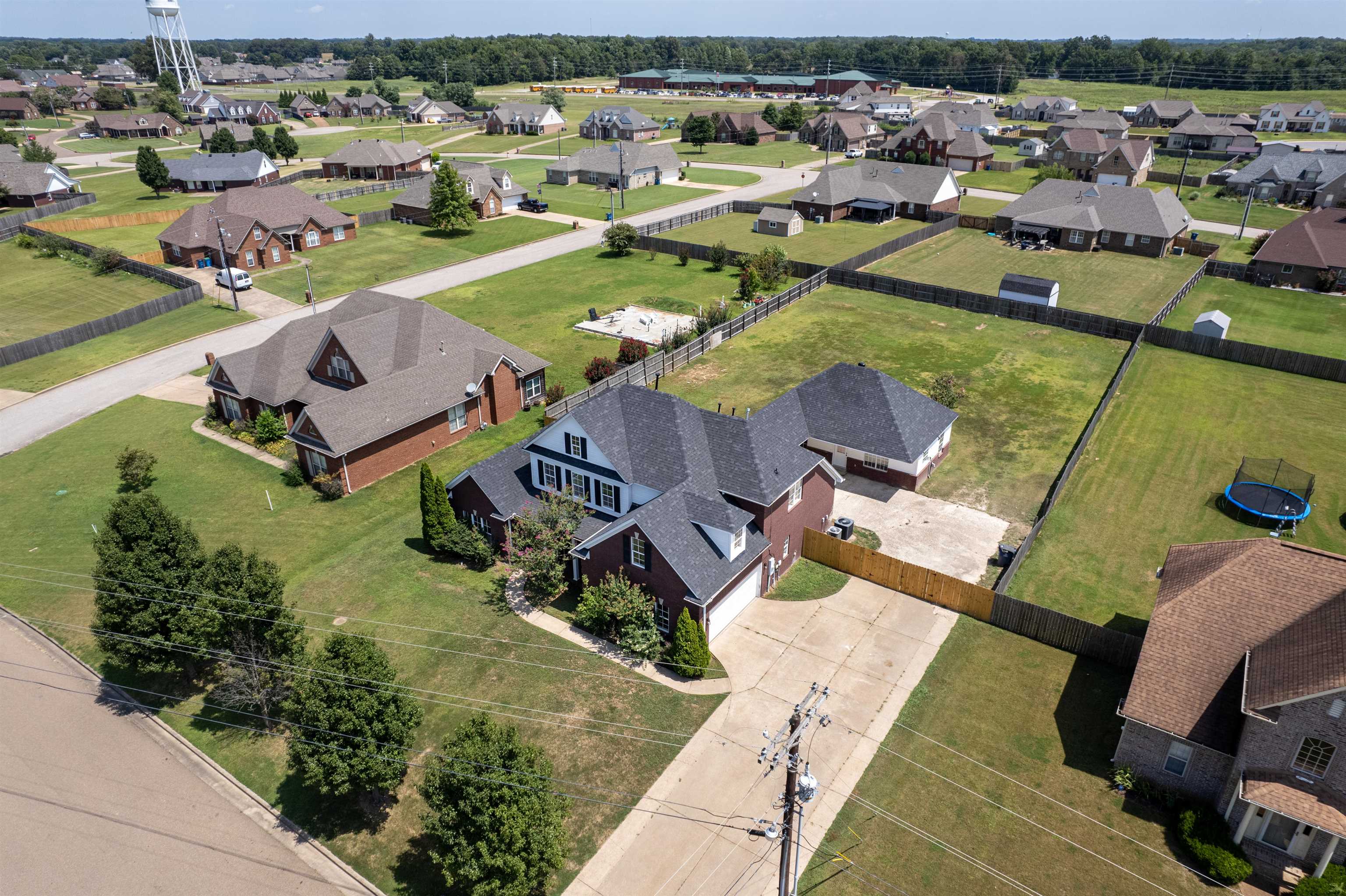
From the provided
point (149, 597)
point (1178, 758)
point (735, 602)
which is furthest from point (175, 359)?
point (1178, 758)

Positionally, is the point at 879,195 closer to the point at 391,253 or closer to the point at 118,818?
the point at 391,253

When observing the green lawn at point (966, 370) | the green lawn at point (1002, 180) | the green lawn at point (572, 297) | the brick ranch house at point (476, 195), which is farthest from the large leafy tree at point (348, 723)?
the green lawn at point (1002, 180)

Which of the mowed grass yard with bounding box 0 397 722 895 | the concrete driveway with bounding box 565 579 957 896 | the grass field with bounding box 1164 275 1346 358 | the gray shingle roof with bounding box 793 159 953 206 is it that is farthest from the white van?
the grass field with bounding box 1164 275 1346 358

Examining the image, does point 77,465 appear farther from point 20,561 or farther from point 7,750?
point 7,750

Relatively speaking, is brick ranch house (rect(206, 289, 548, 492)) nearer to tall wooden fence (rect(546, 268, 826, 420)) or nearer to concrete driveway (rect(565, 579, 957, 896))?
tall wooden fence (rect(546, 268, 826, 420))

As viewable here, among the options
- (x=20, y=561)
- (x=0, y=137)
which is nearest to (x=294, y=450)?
(x=20, y=561)

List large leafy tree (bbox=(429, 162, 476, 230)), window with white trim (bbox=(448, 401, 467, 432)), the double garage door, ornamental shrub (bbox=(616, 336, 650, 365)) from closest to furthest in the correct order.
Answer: the double garage door, window with white trim (bbox=(448, 401, 467, 432)), ornamental shrub (bbox=(616, 336, 650, 365)), large leafy tree (bbox=(429, 162, 476, 230))
